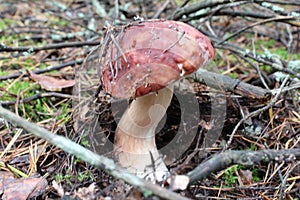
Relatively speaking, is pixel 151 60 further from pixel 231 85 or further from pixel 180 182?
pixel 231 85

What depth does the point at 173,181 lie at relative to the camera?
1059 mm

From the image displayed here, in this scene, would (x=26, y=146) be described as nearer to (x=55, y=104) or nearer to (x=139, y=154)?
(x=55, y=104)

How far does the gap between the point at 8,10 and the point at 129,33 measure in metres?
3.45

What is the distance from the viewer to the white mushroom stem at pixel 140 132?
1650 millimetres

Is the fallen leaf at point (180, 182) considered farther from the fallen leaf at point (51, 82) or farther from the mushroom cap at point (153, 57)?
the fallen leaf at point (51, 82)

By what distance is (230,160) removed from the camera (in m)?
1.19

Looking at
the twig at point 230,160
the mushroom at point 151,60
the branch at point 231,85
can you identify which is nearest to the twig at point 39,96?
the mushroom at point 151,60

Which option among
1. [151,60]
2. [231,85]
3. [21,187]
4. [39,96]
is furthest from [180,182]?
[39,96]

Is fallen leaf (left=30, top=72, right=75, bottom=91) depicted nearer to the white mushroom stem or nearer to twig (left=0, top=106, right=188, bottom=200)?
the white mushroom stem

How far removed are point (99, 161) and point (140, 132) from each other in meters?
0.63

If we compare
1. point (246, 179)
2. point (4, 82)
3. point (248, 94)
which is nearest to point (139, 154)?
point (246, 179)

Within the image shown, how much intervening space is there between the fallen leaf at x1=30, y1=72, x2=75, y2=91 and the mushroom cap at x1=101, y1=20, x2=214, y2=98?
93 cm

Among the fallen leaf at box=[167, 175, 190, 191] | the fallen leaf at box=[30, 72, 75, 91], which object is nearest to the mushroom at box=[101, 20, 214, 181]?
the fallen leaf at box=[167, 175, 190, 191]

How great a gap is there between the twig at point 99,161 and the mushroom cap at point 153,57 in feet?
1.22
